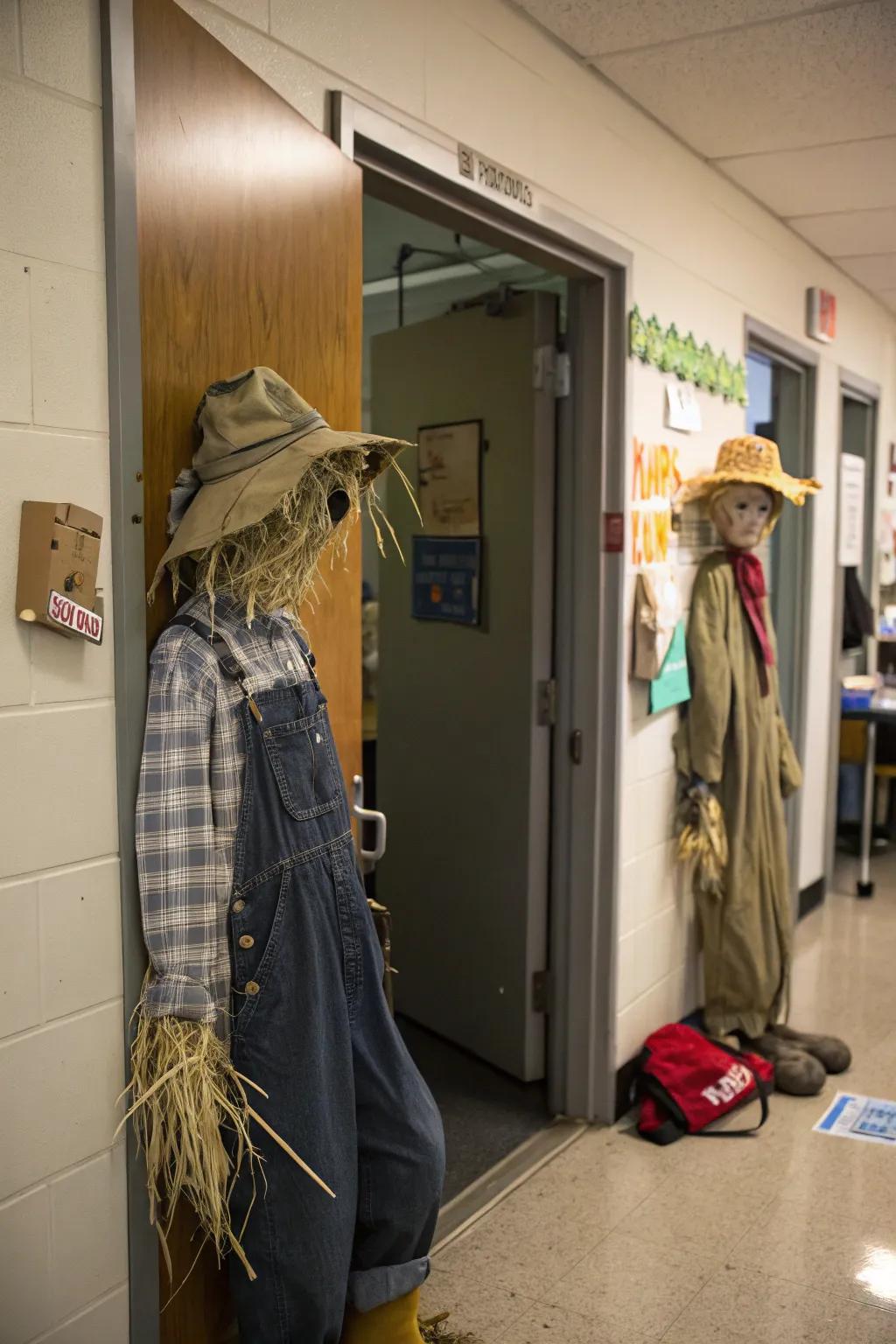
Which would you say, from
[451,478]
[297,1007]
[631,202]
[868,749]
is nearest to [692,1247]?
[297,1007]

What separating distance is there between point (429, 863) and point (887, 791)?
343cm

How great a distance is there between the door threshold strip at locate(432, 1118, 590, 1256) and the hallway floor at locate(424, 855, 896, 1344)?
0.02 meters

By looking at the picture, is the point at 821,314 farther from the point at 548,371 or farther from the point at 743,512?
the point at 548,371

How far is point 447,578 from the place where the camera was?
134 inches

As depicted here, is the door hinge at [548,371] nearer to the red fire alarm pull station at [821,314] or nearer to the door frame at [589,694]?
the door frame at [589,694]

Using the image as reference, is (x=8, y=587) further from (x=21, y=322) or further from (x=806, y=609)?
(x=806, y=609)

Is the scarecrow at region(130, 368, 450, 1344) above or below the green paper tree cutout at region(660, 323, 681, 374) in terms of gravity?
below

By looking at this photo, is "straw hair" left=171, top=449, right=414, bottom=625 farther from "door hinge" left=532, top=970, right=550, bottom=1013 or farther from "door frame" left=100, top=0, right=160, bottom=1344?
"door hinge" left=532, top=970, right=550, bottom=1013

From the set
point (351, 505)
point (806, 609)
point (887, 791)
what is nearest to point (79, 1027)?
point (351, 505)

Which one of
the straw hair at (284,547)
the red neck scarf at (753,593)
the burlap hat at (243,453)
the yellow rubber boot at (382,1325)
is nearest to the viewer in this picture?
the burlap hat at (243,453)

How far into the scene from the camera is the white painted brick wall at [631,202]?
1932mm

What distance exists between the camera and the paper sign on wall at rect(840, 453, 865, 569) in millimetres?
4987

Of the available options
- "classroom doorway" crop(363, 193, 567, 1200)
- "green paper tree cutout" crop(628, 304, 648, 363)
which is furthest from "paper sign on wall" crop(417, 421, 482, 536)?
"green paper tree cutout" crop(628, 304, 648, 363)

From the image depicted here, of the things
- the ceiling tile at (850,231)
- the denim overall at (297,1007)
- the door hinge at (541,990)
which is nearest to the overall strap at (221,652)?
the denim overall at (297,1007)
